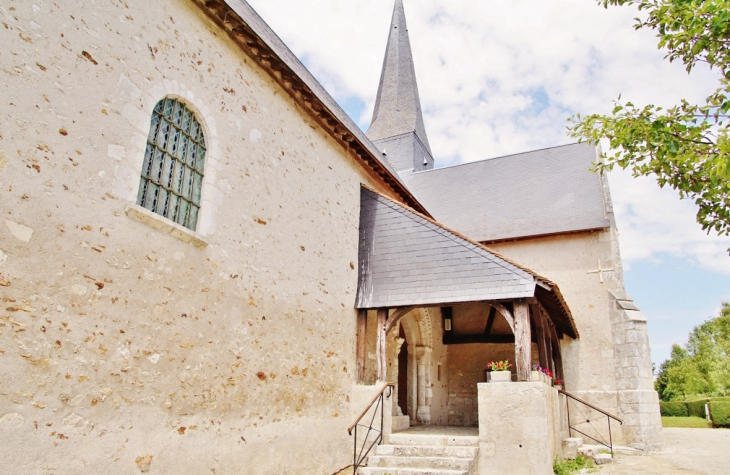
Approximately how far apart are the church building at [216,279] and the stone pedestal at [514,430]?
0.02m

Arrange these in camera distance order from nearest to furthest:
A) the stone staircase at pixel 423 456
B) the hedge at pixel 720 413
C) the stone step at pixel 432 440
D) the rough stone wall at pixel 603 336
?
the stone staircase at pixel 423 456
the stone step at pixel 432 440
the rough stone wall at pixel 603 336
the hedge at pixel 720 413

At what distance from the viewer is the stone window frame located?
4.09m

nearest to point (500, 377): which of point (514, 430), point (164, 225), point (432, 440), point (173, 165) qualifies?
point (514, 430)

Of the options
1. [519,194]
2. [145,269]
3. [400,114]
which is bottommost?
[145,269]

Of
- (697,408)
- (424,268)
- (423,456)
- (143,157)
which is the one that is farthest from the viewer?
(697,408)

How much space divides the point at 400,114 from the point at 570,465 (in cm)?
1449

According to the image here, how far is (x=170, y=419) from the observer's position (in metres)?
4.26

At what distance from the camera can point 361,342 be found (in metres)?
7.74

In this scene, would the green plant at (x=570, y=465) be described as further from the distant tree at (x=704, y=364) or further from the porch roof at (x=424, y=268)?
the distant tree at (x=704, y=364)

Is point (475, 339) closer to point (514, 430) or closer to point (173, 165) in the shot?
point (514, 430)

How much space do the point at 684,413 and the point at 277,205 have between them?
2867 cm

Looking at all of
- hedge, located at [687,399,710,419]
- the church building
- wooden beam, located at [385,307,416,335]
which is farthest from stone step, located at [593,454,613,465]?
hedge, located at [687,399,710,419]

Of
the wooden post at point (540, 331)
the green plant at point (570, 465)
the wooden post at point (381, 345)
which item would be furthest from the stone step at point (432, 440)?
the wooden post at point (540, 331)

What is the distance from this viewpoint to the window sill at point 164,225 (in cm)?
410
